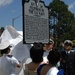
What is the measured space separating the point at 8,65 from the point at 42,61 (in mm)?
1825

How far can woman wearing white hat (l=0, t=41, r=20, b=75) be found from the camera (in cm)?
604

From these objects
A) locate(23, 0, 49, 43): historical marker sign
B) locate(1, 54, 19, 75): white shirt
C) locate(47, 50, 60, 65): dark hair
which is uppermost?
locate(23, 0, 49, 43): historical marker sign

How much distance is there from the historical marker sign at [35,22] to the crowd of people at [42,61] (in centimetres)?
30

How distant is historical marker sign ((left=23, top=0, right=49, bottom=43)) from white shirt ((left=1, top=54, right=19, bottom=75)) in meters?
0.72

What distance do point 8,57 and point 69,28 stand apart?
4587 cm

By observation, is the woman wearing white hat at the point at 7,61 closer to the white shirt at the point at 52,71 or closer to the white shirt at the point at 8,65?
the white shirt at the point at 8,65

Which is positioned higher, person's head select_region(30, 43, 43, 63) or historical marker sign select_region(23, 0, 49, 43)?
historical marker sign select_region(23, 0, 49, 43)

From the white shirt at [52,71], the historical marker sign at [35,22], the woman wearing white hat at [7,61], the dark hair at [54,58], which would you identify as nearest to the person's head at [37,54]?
the dark hair at [54,58]

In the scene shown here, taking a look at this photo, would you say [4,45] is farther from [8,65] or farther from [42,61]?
[42,61]

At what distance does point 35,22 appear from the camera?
5.62 meters

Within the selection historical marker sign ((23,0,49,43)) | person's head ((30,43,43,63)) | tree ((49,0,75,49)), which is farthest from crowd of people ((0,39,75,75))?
tree ((49,0,75,49))

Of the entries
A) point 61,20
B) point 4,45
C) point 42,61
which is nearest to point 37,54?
point 42,61

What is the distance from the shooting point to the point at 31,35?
18.2 feet

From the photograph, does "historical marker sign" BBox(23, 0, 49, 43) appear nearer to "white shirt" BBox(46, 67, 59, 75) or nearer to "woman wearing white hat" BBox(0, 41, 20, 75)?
"woman wearing white hat" BBox(0, 41, 20, 75)
